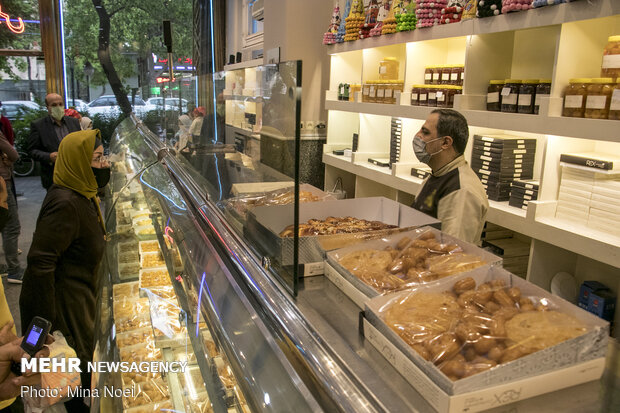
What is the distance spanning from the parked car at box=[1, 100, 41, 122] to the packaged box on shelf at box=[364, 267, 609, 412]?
9.87m

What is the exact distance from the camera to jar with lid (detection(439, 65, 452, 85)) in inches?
133

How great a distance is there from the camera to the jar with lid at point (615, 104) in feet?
6.92

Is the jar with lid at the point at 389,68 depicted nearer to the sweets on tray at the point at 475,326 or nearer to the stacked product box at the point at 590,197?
the stacked product box at the point at 590,197

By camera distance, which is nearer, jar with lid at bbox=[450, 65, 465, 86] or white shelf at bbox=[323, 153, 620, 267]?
white shelf at bbox=[323, 153, 620, 267]

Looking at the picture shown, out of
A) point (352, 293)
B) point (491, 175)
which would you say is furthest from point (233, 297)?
point (491, 175)

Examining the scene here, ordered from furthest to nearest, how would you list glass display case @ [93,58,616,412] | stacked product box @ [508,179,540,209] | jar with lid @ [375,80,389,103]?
jar with lid @ [375,80,389,103], stacked product box @ [508,179,540,209], glass display case @ [93,58,616,412]

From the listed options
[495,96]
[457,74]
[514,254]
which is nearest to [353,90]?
[457,74]

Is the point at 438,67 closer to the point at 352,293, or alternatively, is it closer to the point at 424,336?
the point at 352,293

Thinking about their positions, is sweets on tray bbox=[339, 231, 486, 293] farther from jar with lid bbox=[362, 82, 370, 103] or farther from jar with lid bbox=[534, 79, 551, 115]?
jar with lid bbox=[362, 82, 370, 103]

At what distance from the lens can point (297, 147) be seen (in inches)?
39.6

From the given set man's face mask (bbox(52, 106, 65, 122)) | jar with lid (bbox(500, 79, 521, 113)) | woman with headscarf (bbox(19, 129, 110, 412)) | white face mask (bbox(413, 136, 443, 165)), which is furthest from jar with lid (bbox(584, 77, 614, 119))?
man's face mask (bbox(52, 106, 65, 122))

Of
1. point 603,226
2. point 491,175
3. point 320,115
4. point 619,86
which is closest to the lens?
point 619,86

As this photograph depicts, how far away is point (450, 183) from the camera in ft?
7.21

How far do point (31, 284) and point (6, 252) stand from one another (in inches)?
108
